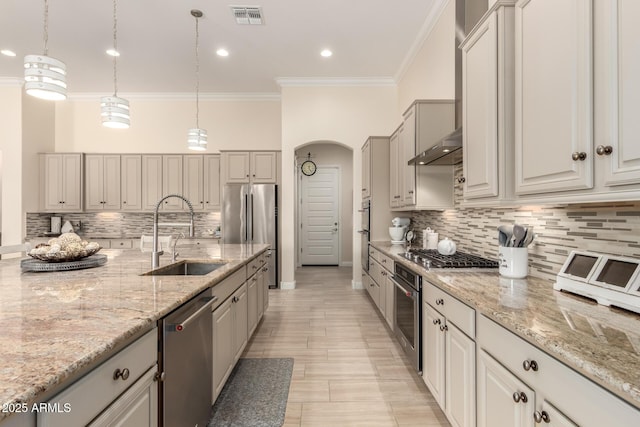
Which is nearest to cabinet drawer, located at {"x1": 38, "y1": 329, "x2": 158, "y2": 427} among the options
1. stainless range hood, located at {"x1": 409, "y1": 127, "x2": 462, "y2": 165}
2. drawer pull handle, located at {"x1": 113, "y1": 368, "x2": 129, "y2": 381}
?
drawer pull handle, located at {"x1": 113, "y1": 368, "x2": 129, "y2": 381}

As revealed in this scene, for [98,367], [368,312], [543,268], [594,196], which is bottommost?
[368,312]

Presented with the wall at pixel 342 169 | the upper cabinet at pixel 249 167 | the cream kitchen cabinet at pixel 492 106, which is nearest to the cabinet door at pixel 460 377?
the cream kitchen cabinet at pixel 492 106

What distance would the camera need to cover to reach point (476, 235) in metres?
2.65

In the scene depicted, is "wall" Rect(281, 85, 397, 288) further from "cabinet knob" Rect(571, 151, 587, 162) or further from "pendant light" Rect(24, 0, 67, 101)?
"cabinet knob" Rect(571, 151, 587, 162)

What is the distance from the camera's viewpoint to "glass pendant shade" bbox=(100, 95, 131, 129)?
2.72m

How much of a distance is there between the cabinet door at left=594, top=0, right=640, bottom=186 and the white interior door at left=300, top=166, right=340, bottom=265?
21.9 ft

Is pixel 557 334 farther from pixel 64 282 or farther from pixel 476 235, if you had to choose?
pixel 64 282

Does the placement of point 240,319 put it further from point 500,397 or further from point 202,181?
point 202,181

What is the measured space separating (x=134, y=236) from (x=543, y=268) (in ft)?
20.4

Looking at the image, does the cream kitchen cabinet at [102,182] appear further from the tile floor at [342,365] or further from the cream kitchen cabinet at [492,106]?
the cream kitchen cabinet at [492,106]

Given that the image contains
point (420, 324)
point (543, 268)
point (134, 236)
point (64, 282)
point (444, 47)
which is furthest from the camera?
point (134, 236)

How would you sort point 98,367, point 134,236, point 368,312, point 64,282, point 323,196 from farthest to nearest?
point 323,196, point 134,236, point 368,312, point 64,282, point 98,367

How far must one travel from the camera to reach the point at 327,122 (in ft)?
17.4

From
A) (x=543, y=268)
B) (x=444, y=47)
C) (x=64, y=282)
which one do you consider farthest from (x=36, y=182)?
(x=543, y=268)
